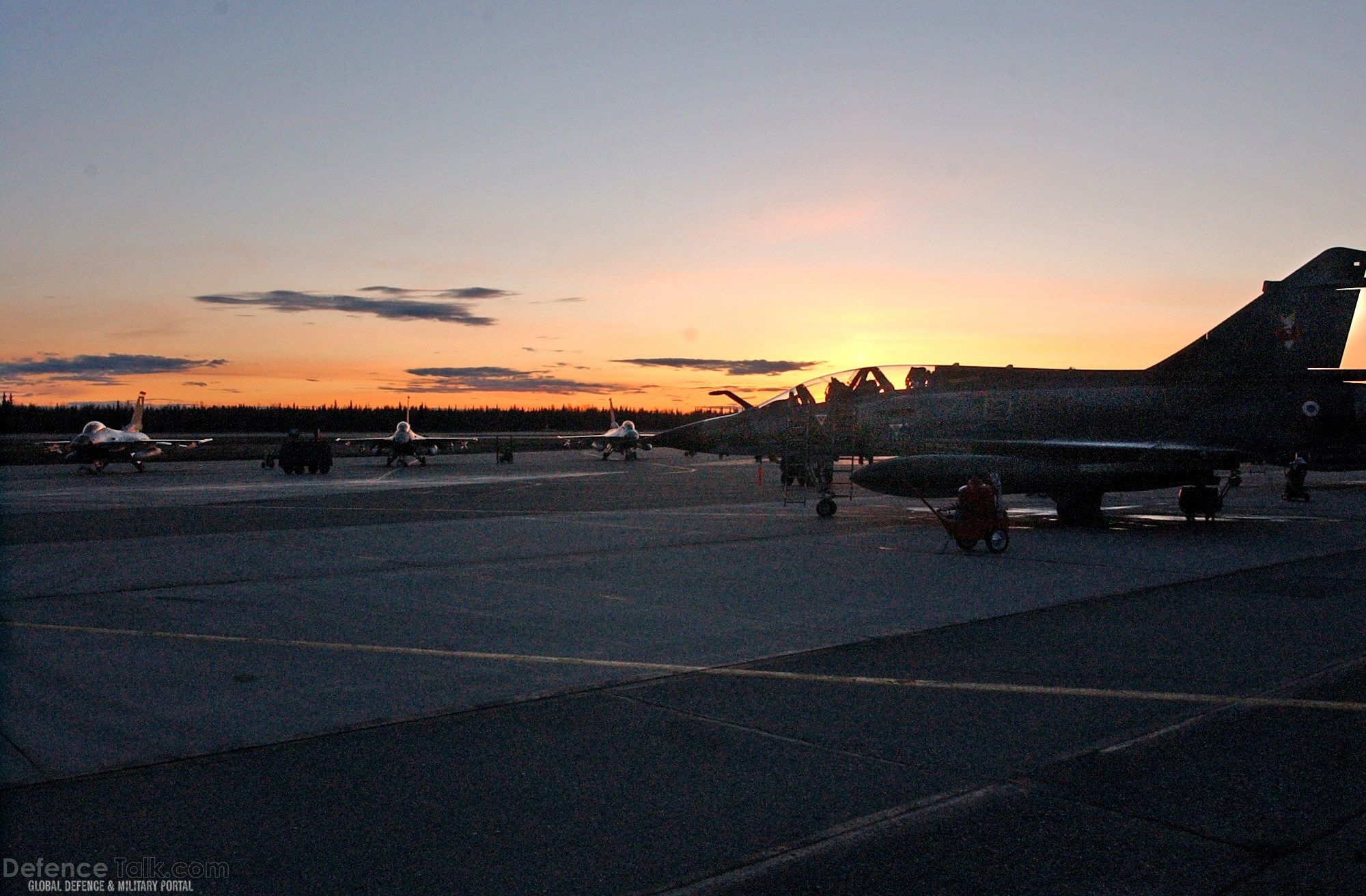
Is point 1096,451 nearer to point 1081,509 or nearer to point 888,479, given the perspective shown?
point 1081,509

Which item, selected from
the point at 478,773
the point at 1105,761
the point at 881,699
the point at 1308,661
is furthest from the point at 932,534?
the point at 478,773

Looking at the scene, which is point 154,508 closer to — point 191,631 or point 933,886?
point 191,631

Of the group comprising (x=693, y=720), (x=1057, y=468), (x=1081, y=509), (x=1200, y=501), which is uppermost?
(x=1057, y=468)

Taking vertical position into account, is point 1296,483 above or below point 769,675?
above

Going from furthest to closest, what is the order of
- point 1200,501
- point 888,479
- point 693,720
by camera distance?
point 1200,501, point 888,479, point 693,720

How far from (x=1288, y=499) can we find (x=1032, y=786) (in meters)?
24.6

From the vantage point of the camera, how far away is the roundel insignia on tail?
63.3ft

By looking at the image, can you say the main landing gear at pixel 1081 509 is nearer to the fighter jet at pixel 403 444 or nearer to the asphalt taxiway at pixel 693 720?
the asphalt taxiway at pixel 693 720

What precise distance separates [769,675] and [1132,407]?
14.8 meters

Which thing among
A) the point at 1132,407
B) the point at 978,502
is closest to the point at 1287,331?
the point at 1132,407

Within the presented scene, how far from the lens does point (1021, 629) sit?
8828 millimetres

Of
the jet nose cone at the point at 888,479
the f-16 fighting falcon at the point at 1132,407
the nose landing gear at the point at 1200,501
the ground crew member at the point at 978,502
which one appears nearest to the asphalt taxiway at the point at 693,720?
the ground crew member at the point at 978,502

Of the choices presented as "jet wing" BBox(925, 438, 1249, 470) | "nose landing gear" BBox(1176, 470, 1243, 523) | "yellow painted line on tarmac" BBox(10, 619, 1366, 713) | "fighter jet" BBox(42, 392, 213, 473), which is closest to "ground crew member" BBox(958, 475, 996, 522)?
"jet wing" BBox(925, 438, 1249, 470)

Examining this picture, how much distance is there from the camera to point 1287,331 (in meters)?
19.3
